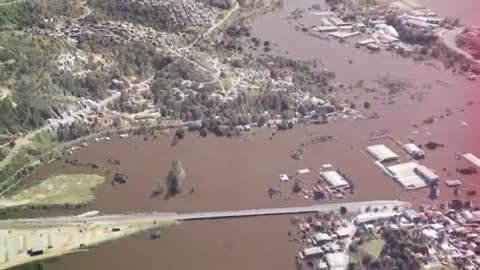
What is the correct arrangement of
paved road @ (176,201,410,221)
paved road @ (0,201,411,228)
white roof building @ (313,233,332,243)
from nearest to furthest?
white roof building @ (313,233,332,243) → paved road @ (0,201,411,228) → paved road @ (176,201,410,221)

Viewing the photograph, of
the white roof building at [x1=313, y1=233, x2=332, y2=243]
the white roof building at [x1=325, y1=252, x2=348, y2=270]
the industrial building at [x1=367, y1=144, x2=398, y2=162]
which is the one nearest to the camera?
the white roof building at [x1=325, y1=252, x2=348, y2=270]

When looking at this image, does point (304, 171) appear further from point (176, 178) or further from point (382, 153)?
point (176, 178)

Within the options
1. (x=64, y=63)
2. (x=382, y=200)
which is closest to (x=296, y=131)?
(x=382, y=200)

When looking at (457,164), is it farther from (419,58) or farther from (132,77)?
(132,77)

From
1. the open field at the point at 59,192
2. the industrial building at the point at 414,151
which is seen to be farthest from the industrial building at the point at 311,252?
the open field at the point at 59,192

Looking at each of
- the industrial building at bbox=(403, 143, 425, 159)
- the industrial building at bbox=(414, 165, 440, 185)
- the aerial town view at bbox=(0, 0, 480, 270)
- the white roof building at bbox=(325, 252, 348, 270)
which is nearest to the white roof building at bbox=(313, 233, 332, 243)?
the aerial town view at bbox=(0, 0, 480, 270)

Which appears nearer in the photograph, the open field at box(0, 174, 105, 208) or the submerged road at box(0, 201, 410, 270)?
the submerged road at box(0, 201, 410, 270)

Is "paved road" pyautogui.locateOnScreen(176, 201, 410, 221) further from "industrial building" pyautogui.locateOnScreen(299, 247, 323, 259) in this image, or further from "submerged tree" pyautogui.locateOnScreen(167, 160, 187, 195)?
"industrial building" pyautogui.locateOnScreen(299, 247, 323, 259)

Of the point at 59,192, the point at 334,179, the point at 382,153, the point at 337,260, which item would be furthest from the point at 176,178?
the point at 382,153
